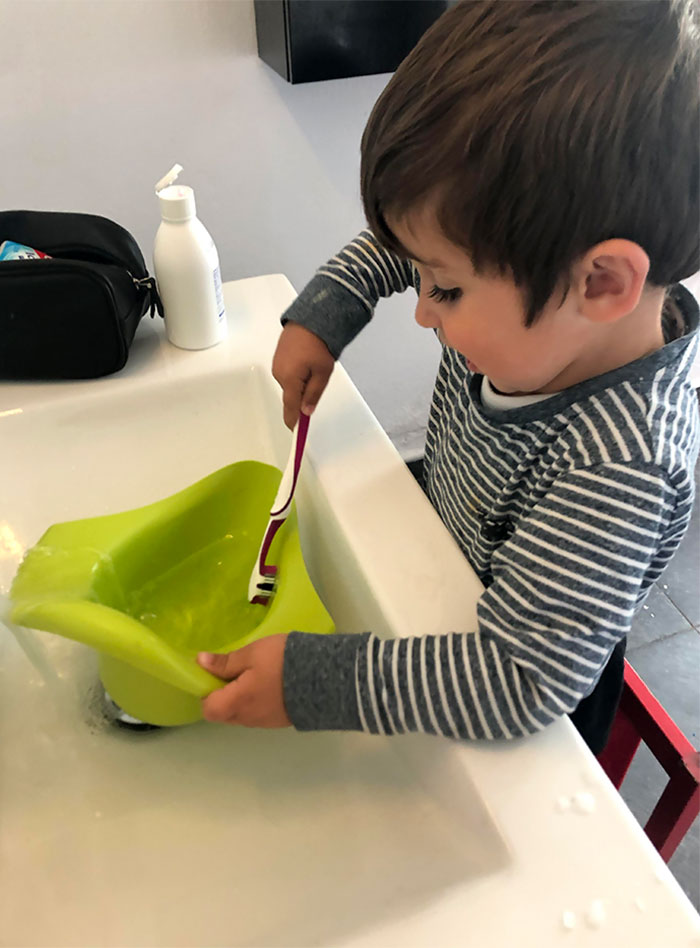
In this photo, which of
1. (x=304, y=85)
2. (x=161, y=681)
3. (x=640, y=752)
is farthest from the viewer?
(x=640, y=752)

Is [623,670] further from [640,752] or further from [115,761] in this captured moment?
[640,752]

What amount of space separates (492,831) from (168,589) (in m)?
0.29

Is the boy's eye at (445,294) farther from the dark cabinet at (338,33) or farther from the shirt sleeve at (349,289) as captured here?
the dark cabinet at (338,33)

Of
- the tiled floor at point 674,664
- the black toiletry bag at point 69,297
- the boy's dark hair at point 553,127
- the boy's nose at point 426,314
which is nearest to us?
the boy's dark hair at point 553,127

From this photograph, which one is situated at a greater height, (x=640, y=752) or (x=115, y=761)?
(x=115, y=761)

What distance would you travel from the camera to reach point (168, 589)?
1.84 ft

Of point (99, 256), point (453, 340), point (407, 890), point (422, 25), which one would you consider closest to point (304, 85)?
point (422, 25)

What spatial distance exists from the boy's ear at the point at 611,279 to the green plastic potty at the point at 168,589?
0.25 metres

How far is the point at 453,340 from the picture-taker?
0.47 m

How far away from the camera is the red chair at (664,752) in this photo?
0.66 m

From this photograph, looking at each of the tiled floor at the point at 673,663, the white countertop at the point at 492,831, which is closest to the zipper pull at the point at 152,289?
the white countertop at the point at 492,831

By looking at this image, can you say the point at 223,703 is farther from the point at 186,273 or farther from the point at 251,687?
the point at 186,273

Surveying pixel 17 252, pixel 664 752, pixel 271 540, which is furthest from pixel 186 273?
pixel 664 752

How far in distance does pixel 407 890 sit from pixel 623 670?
335mm
